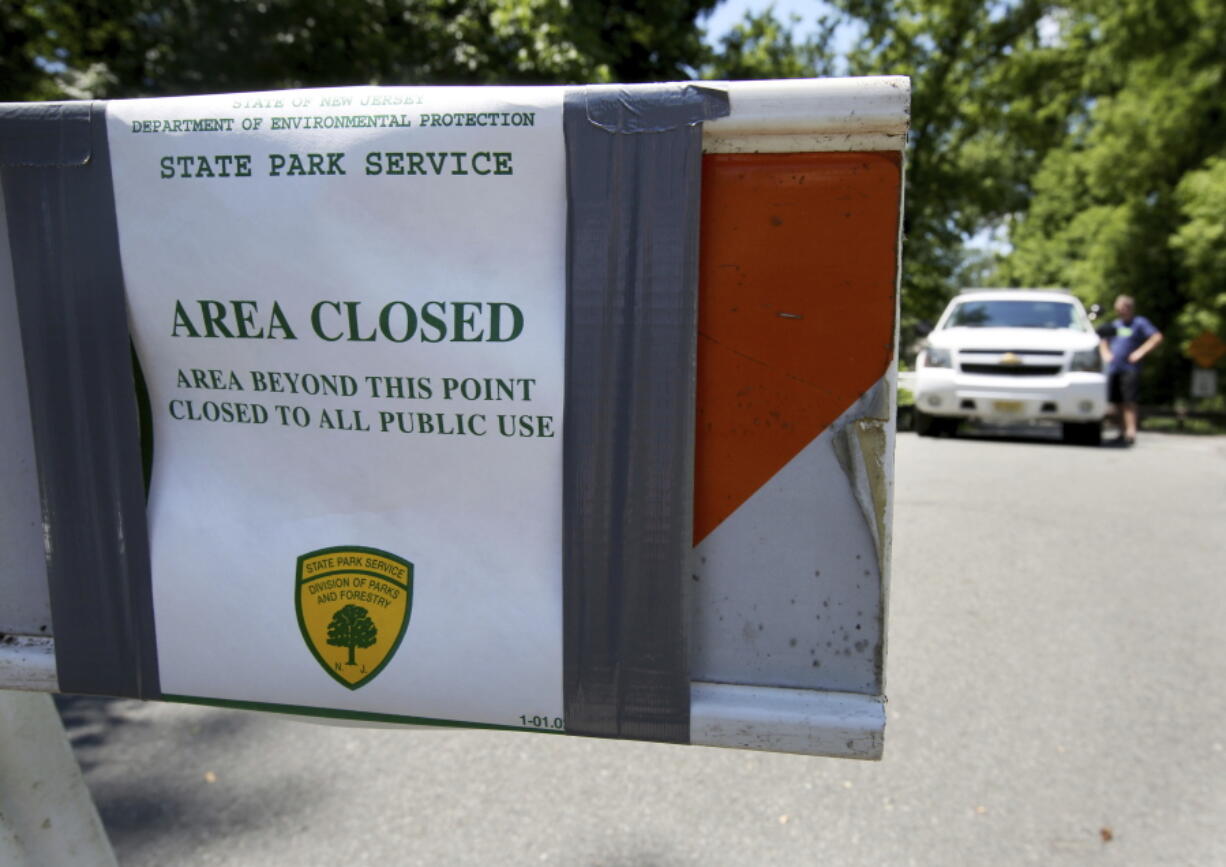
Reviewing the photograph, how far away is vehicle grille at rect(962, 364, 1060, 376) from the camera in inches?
448

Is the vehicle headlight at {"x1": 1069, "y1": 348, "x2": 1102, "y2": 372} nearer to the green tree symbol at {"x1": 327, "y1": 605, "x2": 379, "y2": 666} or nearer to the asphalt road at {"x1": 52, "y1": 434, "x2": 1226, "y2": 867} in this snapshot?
the asphalt road at {"x1": 52, "y1": 434, "x2": 1226, "y2": 867}

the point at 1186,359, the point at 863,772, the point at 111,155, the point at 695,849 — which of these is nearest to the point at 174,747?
the point at 695,849

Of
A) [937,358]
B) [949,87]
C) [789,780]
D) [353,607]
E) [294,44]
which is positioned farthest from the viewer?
[949,87]

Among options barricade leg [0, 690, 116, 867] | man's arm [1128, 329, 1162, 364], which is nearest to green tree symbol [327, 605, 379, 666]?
barricade leg [0, 690, 116, 867]

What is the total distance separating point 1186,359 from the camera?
21.3 meters

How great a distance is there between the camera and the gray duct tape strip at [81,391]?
58.9 inches

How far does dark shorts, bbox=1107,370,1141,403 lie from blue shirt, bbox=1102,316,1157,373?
8 cm

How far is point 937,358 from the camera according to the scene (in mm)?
11812

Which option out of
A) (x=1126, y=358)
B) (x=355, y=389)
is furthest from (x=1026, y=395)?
(x=355, y=389)

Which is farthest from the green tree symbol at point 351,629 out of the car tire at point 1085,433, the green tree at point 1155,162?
the green tree at point 1155,162

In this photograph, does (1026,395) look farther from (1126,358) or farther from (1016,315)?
(1126,358)

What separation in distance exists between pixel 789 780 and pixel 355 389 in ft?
8.55

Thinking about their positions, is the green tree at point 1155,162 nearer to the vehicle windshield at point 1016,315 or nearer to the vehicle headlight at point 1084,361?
the vehicle windshield at point 1016,315

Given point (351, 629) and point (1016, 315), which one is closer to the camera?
point (351, 629)
